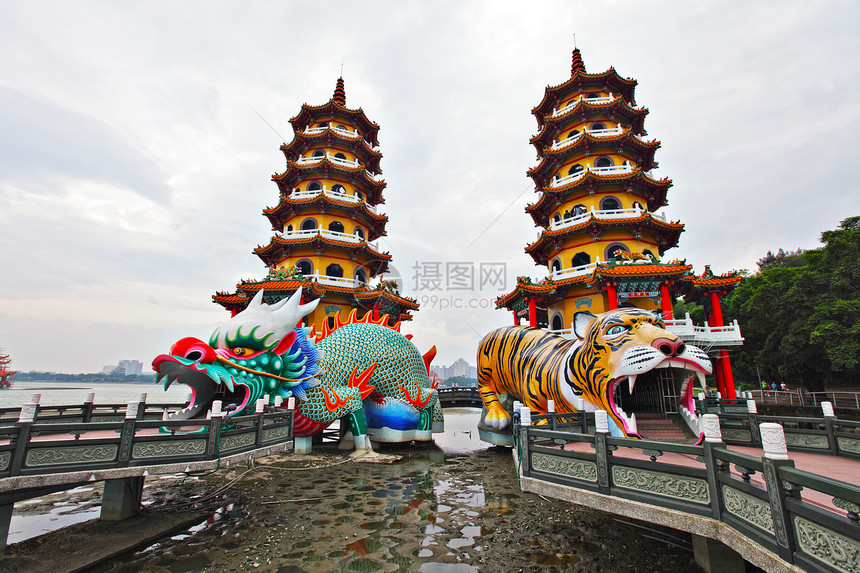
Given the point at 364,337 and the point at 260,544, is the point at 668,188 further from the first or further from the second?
the point at 260,544

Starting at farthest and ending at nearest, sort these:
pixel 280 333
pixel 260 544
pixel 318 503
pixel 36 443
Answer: pixel 280 333 → pixel 318 503 → pixel 260 544 → pixel 36 443

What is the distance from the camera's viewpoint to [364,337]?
→ 11.0 metres

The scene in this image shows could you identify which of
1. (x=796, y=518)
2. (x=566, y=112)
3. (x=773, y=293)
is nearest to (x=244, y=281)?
(x=566, y=112)

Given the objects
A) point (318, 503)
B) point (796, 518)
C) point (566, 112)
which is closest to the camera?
point (796, 518)

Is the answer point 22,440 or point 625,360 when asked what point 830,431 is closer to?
point 625,360

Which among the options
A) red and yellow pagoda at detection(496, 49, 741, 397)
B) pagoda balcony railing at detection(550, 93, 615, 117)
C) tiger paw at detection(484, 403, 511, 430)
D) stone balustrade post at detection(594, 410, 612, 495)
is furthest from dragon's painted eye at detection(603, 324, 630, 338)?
pagoda balcony railing at detection(550, 93, 615, 117)

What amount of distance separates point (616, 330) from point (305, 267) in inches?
645

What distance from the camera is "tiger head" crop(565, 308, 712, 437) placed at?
19.7 ft

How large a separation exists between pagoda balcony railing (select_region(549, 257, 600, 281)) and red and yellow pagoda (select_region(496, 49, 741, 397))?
0.04 meters

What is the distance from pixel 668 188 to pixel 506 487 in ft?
56.8

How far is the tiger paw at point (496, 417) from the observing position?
11.7 metres

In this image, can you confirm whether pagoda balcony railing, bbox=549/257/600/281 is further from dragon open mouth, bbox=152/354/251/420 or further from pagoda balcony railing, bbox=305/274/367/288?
dragon open mouth, bbox=152/354/251/420

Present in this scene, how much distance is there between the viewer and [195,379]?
7.32m

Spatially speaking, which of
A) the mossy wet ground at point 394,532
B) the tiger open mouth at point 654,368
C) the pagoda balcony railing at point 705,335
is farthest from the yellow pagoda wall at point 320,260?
the tiger open mouth at point 654,368
